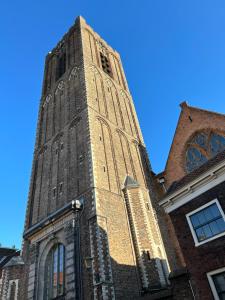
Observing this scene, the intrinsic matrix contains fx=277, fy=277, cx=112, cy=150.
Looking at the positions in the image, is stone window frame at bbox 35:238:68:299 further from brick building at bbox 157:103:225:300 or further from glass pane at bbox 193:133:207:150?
glass pane at bbox 193:133:207:150

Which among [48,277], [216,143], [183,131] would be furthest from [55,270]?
[183,131]

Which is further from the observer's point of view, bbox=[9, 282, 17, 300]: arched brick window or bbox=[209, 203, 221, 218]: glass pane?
bbox=[9, 282, 17, 300]: arched brick window

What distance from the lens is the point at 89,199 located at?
18.3m

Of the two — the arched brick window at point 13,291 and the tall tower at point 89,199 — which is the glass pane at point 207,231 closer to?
the tall tower at point 89,199

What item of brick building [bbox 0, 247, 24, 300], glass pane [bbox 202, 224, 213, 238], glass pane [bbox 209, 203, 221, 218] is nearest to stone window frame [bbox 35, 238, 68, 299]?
brick building [bbox 0, 247, 24, 300]

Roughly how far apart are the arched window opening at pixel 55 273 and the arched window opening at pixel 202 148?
435 inches

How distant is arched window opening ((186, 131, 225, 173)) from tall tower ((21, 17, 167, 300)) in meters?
4.43

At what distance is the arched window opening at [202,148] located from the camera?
19.7 meters

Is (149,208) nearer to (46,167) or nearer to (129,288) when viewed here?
(129,288)

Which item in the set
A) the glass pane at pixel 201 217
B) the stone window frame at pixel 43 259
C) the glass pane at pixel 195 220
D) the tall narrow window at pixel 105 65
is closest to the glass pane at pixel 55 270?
the stone window frame at pixel 43 259

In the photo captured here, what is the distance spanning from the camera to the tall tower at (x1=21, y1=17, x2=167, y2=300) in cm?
1581

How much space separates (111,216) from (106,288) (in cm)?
461

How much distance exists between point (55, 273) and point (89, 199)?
5.08 meters

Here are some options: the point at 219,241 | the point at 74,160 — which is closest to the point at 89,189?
the point at 74,160
